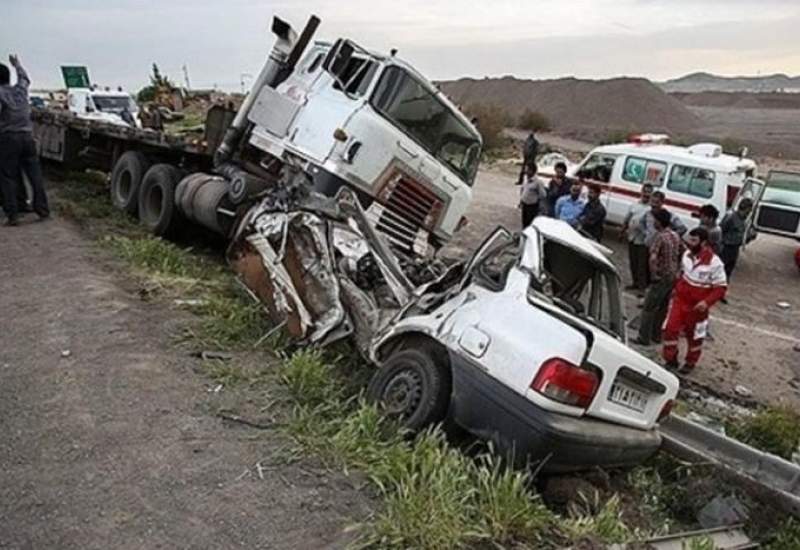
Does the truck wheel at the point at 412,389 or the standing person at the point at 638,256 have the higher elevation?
the standing person at the point at 638,256

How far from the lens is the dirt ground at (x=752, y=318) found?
7.93 m

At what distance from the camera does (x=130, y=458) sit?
4.02 metres

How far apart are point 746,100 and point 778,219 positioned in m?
60.7

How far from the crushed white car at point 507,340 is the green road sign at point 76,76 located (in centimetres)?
2324

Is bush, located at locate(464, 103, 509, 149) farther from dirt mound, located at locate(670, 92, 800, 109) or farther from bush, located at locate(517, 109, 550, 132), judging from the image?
dirt mound, located at locate(670, 92, 800, 109)

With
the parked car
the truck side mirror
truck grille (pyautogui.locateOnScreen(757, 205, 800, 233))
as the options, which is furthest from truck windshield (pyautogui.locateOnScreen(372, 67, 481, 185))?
truck grille (pyautogui.locateOnScreen(757, 205, 800, 233))

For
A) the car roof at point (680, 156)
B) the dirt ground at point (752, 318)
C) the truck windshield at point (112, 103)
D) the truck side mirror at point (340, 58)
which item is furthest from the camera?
the truck windshield at point (112, 103)

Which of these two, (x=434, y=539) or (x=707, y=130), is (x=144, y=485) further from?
(x=707, y=130)

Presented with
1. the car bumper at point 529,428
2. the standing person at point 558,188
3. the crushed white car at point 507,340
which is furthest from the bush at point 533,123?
the car bumper at point 529,428

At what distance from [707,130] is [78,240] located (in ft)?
129

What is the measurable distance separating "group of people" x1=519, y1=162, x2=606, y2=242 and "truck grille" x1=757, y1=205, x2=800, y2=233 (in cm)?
322

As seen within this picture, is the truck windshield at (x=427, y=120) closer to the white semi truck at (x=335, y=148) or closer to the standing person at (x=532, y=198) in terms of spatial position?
the white semi truck at (x=335, y=148)

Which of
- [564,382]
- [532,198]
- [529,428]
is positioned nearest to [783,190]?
[532,198]

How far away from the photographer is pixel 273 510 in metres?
3.67
